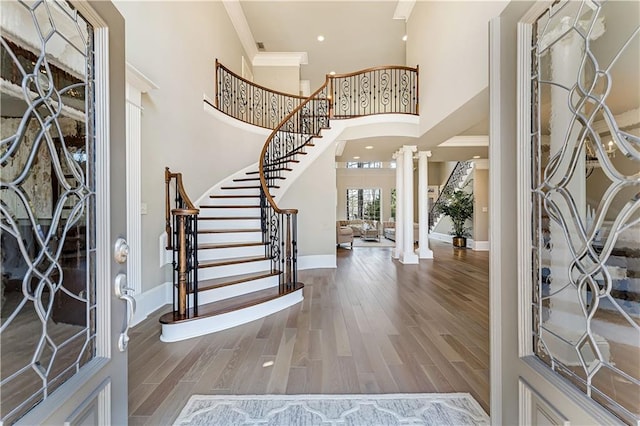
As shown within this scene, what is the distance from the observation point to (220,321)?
2.79 meters

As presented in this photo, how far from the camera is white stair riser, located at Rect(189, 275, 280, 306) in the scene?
10.0ft

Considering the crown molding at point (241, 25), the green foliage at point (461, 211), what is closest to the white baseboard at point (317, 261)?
the crown molding at point (241, 25)

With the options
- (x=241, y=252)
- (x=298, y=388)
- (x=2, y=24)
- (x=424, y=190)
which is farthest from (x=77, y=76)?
(x=424, y=190)

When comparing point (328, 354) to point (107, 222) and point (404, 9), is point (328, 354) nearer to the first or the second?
point (107, 222)

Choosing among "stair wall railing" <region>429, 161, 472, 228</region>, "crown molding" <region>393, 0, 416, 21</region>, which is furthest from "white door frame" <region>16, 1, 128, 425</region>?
"stair wall railing" <region>429, 161, 472, 228</region>

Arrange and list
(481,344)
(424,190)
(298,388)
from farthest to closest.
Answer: (424,190), (481,344), (298,388)

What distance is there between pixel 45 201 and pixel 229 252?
2969 mm

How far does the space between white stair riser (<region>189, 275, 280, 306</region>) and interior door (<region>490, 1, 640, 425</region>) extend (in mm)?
2661

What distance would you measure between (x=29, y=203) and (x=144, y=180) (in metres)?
2.70

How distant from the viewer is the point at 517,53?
1.16 m

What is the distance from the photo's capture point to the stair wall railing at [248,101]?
19.7 feet

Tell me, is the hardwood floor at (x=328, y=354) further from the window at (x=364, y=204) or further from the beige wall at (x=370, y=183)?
the window at (x=364, y=204)

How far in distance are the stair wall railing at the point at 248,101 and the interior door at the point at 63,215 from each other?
4.99 meters

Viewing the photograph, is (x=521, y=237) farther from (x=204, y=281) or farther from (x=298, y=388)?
(x=204, y=281)
